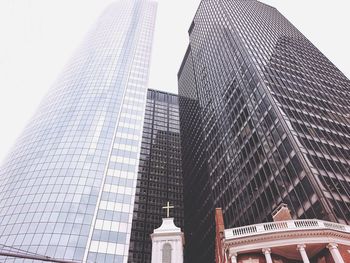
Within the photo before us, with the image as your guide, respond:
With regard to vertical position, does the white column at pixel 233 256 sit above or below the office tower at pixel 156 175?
below

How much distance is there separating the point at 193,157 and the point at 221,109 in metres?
29.2

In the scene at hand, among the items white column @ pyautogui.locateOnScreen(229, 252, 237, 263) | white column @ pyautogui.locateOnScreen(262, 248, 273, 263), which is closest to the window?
white column @ pyautogui.locateOnScreen(229, 252, 237, 263)

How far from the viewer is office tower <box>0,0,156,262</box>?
67.6 metres

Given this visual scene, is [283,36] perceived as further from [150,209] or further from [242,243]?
[242,243]

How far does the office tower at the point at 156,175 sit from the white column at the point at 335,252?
246 ft

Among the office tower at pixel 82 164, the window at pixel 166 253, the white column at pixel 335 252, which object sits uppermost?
the office tower at pixel 82 164

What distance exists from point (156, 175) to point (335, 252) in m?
99.5

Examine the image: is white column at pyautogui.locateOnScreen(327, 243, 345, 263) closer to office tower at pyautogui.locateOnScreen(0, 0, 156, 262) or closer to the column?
the column

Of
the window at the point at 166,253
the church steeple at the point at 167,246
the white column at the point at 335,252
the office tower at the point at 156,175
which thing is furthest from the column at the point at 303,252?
the office tower at the point at 156,175

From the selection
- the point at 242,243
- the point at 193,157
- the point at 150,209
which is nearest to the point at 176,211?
the point at 150,209

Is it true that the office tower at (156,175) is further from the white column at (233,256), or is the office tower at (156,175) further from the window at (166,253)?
the white column at (233,256)

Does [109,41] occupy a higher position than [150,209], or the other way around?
[109,41]

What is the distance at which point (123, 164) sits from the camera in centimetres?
8850

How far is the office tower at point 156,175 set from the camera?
3957 inches
